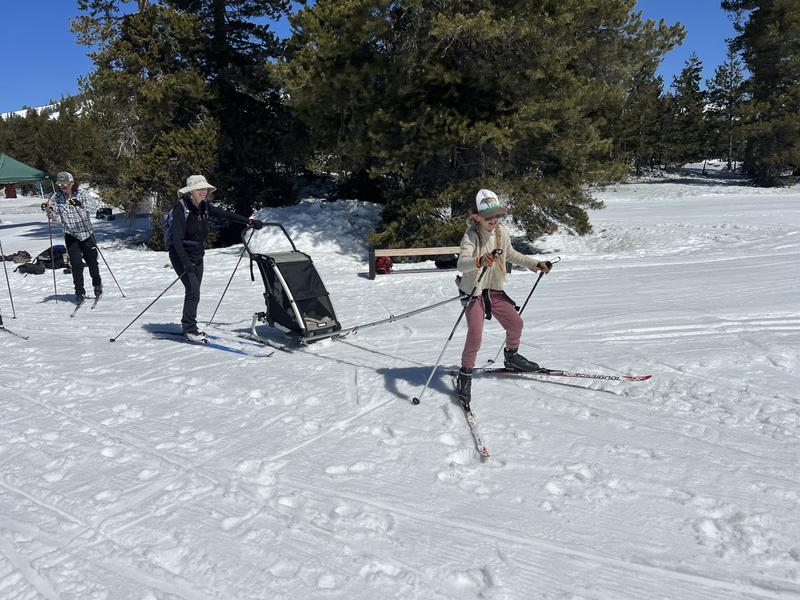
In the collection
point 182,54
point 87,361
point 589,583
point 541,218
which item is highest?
point 182,54

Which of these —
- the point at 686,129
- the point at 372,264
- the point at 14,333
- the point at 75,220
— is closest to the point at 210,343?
the point at 14,333

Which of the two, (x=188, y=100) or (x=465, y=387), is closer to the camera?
(x=465, y=387)

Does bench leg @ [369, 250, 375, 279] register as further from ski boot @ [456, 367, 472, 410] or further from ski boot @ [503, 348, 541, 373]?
ski boot @ [456, 367, 472, 410]

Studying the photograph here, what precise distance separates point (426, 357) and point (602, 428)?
240 centimetres

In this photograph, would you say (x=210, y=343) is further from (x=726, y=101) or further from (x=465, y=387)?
(x=726, y=101)

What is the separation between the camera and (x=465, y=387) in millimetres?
4801

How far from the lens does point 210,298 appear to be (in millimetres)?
10211

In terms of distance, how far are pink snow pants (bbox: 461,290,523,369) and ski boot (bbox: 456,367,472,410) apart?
0.06 metres

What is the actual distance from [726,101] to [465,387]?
41659mm

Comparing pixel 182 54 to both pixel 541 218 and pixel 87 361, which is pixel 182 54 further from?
pixel 87 361

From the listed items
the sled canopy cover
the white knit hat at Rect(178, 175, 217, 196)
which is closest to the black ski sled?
the sled canopy cover

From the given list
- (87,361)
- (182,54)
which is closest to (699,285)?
(87,361)

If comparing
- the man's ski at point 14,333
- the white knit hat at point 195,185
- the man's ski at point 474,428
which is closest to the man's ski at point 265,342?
the white knit hat at point 195,185

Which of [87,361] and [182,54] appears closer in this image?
[87,361]
